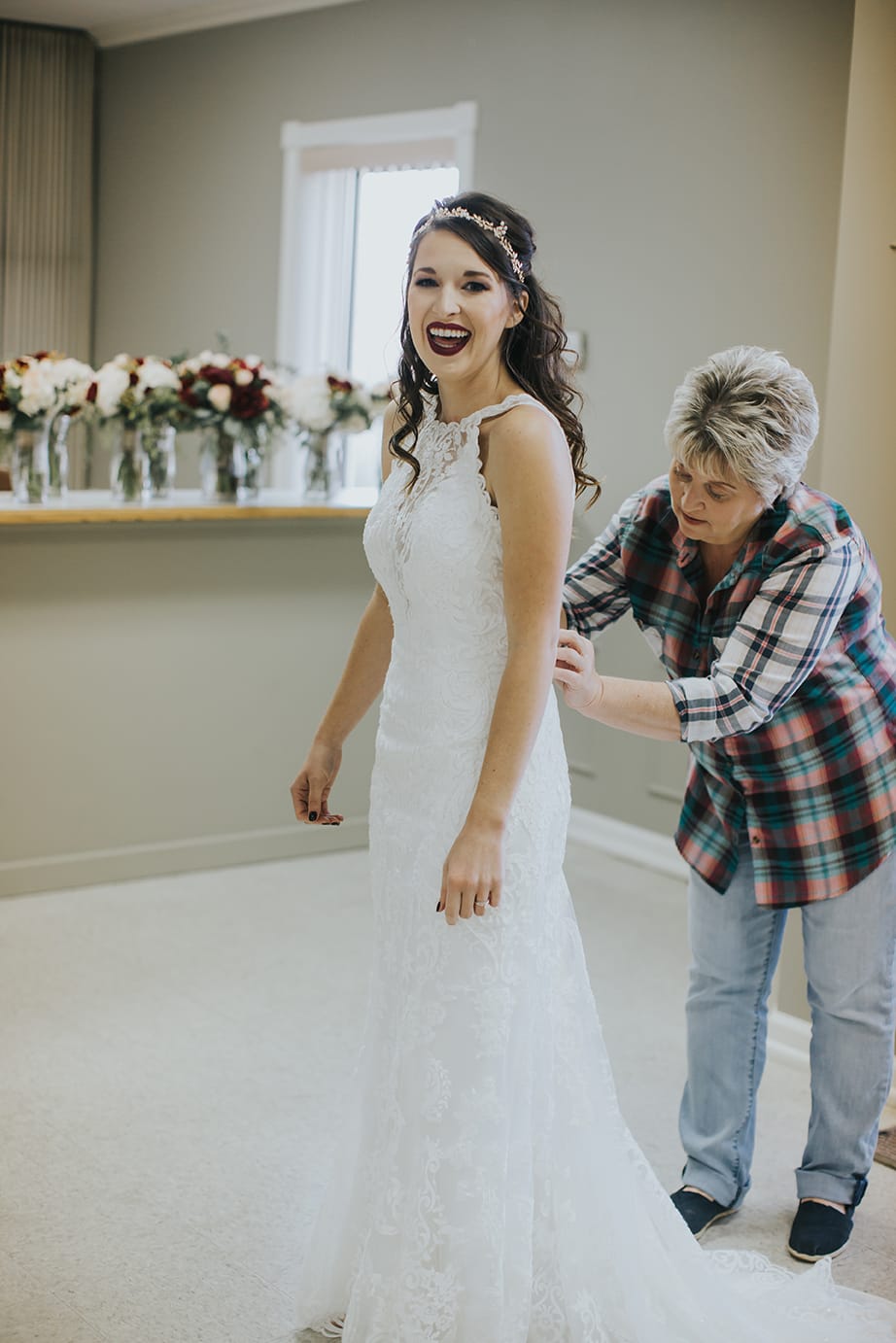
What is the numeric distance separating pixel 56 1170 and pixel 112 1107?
0.88 ft

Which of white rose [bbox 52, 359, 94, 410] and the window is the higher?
the window

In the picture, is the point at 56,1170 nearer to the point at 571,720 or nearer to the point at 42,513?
the point at 42,513

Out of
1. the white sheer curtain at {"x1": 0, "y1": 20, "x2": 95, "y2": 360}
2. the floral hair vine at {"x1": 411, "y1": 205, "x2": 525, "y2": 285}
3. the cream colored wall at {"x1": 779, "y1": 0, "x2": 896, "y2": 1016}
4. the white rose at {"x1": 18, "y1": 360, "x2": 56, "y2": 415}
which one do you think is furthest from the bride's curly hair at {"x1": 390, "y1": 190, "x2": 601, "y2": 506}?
the white sheer curtain at {"x1": 0, "y1": 20, "x2": 95, "y2": 360}

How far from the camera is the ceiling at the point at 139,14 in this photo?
6297mm

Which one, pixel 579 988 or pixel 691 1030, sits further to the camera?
pixel 691 1030

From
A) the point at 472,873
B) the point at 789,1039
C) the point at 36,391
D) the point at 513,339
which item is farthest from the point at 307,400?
the point at 472,873

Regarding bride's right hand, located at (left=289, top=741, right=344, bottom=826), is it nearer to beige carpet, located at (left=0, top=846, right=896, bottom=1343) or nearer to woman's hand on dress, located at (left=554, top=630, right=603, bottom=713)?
woman's hand on dress, located at (left=554, top=630, right=603, bottom=713)

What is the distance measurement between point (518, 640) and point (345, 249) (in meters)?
4.85

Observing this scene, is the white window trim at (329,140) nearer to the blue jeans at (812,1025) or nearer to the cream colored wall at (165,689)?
the cream colored wall at (165,689)

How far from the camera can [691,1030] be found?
246cm

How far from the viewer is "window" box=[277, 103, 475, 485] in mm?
5977

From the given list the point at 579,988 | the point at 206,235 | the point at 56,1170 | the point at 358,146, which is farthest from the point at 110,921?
the point at 206,235

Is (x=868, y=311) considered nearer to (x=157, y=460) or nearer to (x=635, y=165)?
(x=635, y=165)

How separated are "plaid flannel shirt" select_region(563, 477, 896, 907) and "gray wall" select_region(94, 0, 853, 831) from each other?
5.39 ft
